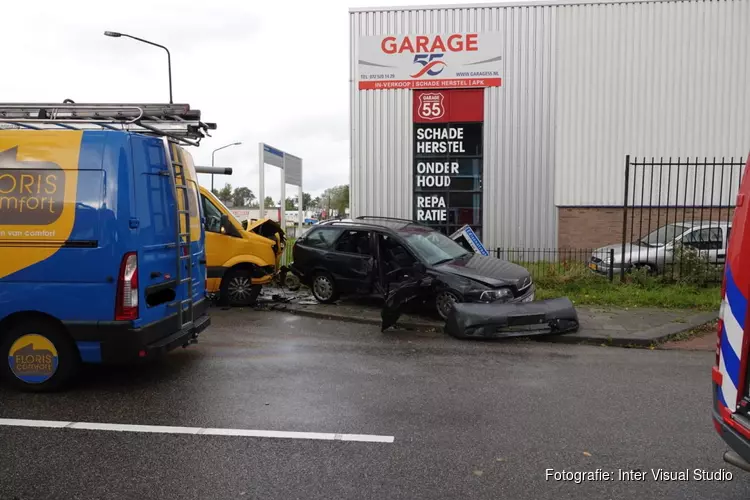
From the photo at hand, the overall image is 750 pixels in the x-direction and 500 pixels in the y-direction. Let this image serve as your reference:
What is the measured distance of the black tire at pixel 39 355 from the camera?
17.2 ft

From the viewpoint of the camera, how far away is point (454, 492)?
3486mm

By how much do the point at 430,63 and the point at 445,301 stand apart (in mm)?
10672

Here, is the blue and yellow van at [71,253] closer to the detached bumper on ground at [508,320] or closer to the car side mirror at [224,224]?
the detached bumper on ground at [508,320]

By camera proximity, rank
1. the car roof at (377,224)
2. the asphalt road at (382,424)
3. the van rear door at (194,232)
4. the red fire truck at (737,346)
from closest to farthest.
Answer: the red fire truck at (737,346), the asphalt road at (382,424), the van rear door at (194,232), the car roof at (377,224)

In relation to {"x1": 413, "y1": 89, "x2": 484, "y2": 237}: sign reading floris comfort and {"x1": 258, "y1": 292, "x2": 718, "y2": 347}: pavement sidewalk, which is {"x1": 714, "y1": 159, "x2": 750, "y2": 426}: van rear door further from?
{"x1": 413, "y1": 89, "x2": 484, "y2": 237}: sign reading floris comfort

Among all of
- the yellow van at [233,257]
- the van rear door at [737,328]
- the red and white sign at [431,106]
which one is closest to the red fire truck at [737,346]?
the van rear door at [737,328]

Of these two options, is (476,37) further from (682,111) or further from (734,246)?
(734,246)

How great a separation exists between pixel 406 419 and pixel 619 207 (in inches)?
567

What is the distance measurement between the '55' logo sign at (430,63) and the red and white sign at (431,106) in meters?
0.61

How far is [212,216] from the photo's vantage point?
10.0 m

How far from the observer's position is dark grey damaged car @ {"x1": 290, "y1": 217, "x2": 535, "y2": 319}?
853 centimetres

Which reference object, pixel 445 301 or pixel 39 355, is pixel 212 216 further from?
pixel 39 355
